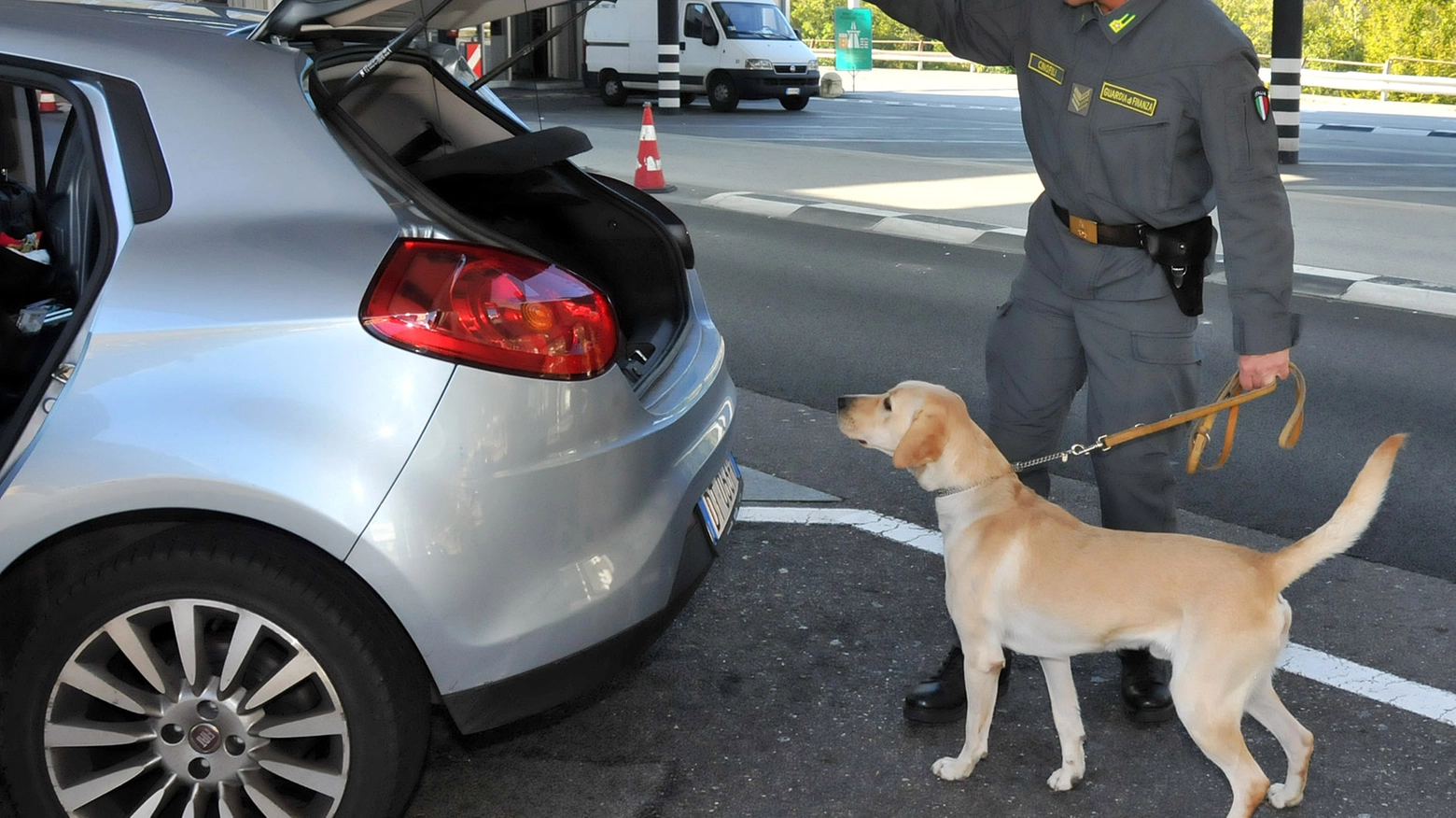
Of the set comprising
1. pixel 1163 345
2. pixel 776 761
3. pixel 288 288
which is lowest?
pixel 776 761

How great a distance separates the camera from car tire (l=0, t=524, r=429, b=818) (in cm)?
237

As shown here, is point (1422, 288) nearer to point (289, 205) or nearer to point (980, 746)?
point (980, 746)

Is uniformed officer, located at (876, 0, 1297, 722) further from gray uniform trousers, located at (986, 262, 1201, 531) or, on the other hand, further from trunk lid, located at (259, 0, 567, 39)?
trunk lid, located at (259, 0, 567, 39)

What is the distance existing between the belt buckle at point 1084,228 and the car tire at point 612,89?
23.9m

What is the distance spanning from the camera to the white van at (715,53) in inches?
947

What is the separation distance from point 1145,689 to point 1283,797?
17.2 inches

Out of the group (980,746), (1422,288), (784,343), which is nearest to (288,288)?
(980,746)

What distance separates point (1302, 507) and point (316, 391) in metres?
3.64

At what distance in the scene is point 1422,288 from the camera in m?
8.18

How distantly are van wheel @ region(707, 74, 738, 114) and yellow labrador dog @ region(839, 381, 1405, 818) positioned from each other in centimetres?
2192

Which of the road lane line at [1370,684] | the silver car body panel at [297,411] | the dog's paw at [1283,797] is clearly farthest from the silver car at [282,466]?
the road lane line at [1370,684]

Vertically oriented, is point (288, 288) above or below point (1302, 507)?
above

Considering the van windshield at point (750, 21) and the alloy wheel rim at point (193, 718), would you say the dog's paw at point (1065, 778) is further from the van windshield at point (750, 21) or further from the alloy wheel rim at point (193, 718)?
the van windshield at point (750, 21)

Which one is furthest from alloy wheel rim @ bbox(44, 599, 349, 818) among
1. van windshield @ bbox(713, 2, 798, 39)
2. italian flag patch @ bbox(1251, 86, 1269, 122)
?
van windshield @ bbox(713, 2, 798, 39)
